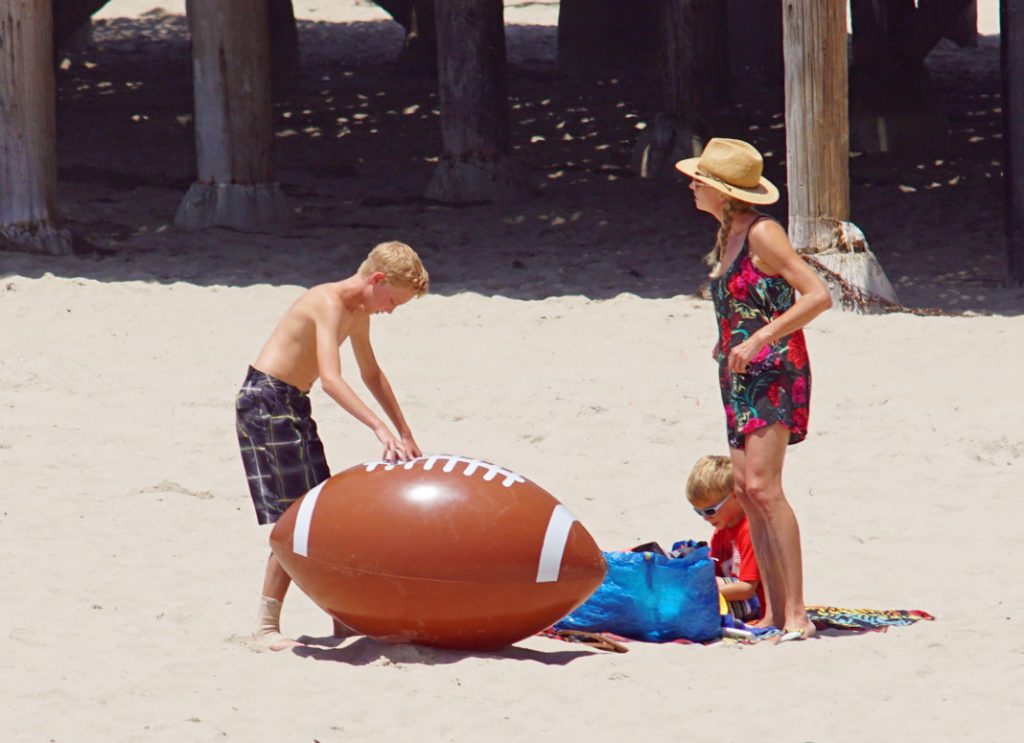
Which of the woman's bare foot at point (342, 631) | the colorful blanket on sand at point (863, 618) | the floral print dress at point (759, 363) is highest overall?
the floral print dress at point (759, 363)

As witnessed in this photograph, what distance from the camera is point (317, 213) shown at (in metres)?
13.1

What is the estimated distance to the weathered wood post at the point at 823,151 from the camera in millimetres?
10102

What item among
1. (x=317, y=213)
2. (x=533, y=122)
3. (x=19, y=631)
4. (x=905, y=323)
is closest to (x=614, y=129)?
(x=533, y=122)

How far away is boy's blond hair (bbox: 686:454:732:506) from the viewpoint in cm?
559

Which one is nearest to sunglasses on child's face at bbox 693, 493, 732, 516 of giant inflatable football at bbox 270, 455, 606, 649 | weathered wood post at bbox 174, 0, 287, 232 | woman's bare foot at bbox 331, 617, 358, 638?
giant inflatable football at bbox 270, 455, 606, 649

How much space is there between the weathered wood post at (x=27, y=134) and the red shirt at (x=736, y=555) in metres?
6.97

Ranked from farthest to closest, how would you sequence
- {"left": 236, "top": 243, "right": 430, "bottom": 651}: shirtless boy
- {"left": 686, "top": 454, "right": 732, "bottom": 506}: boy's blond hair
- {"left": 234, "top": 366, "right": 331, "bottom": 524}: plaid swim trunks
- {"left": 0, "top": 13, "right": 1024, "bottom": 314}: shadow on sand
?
{"left": 0, "top": 13, "right": 1024, "bottom": 314}: shadow on sand → {"left": 686, "top": 454, "right": 732, "bottom": 506}: boy's blond hair → {"left": 234, "top": 366, "right": 331, "bottom": 524}: plaid swim trunks → {"left": 236, "top": 243, "right": 430, "bottom": 651}: shirtless boy

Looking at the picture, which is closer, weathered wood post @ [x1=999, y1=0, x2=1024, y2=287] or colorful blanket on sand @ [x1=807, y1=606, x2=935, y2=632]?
colorful blanket on sand @ [x1=807, y1=606, x2=935, y2=632]

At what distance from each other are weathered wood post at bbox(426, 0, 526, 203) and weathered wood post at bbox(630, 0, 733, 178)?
Result: 1.60 meters

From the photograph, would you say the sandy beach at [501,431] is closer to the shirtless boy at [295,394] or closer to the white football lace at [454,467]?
the shirtless boy at [295,394]

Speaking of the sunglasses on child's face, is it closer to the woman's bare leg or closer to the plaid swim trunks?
the woman's bare leg

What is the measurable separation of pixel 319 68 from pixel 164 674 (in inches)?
654

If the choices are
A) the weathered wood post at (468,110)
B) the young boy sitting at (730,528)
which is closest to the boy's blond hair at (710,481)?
the young boy sitting at (730,528)

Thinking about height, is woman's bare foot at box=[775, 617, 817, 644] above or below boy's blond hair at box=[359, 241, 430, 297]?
below
